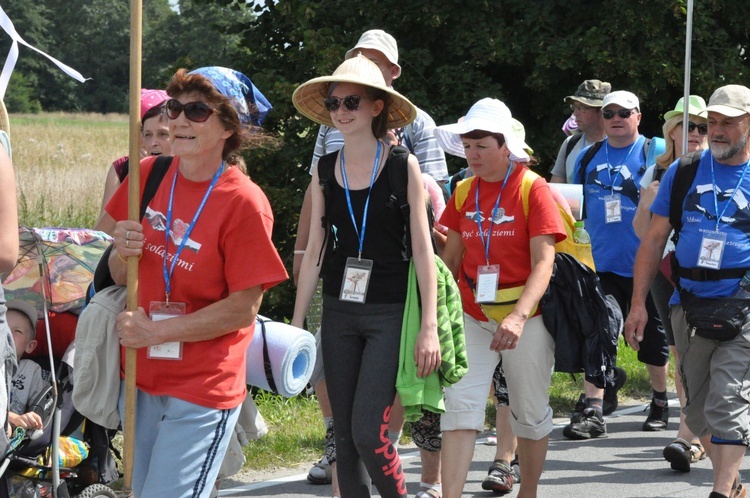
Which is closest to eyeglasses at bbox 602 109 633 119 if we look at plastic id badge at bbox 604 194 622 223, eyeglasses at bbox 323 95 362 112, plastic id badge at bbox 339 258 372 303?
plastic id badge at bbox 604 194 622 223

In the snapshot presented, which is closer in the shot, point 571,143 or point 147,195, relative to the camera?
point 147,195

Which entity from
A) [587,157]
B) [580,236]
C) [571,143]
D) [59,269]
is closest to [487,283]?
[580,236]

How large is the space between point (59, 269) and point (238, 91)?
1.84m

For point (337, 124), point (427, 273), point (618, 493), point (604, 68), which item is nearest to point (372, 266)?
point (427, 273)

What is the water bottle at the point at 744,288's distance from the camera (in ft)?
17.9

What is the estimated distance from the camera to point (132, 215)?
3752mm

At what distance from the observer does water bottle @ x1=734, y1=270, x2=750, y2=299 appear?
17.9 feet

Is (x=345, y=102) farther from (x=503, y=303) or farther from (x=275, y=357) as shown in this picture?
(x=503, y=303)

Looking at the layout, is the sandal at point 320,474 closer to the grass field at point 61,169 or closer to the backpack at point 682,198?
the backpack at point 682,198

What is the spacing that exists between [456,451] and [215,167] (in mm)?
1999

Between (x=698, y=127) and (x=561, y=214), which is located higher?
(x=698, y=127)

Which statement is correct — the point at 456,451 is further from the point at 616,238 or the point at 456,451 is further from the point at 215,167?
the point at 616,238

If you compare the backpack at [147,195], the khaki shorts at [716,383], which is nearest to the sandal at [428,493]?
the khaki shorts at [716,383]

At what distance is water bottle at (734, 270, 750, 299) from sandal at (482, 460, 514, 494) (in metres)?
1.56
